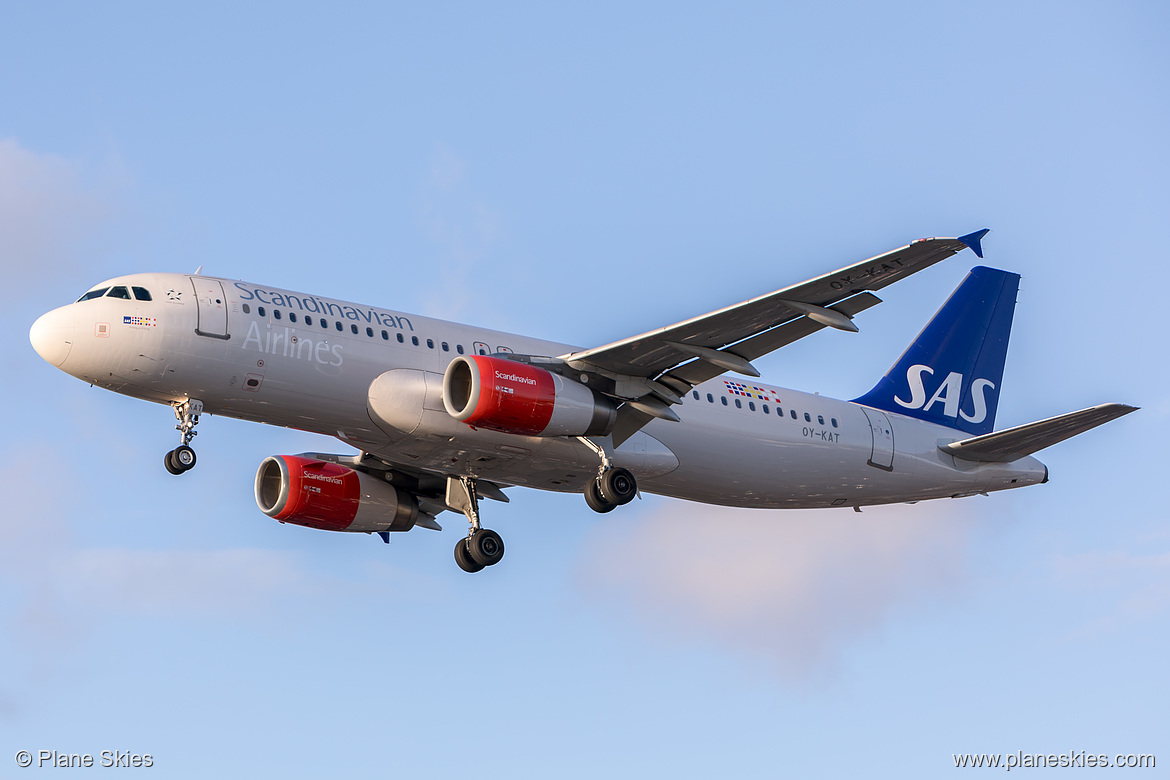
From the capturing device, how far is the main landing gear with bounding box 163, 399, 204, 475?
30.8 metres

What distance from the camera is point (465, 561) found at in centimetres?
3700

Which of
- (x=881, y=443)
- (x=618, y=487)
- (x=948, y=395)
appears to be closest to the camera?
(x=618, y=487)

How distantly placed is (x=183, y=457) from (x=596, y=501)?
32.2ft

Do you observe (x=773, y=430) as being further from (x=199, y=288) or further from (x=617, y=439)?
(x=199, y=288)

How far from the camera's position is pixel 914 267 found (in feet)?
93.8

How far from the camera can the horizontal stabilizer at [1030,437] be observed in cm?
3353

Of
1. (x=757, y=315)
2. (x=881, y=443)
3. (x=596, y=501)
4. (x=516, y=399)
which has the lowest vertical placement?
(x=596, y=501)

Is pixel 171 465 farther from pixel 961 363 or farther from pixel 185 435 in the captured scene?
pixel 961 363

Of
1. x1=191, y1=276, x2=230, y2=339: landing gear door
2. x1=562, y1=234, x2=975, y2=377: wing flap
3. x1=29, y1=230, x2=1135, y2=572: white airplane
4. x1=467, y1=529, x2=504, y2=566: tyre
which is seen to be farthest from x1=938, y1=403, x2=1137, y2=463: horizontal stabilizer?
x1=191, y1=276, x2=230, y2=339: landing gear door

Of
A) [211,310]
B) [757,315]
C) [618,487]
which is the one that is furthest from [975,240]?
[211,310]

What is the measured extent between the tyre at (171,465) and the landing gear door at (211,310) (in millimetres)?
2892

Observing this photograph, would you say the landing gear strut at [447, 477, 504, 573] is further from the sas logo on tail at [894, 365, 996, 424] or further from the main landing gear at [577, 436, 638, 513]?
the sas logo on tail at [894, 365, 996, 424]

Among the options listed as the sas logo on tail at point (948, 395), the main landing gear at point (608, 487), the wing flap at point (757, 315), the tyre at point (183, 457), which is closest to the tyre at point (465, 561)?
the main landing gear at point (608, 487)

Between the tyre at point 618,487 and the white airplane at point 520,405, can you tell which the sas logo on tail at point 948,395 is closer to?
the white airplane at point 520,405
